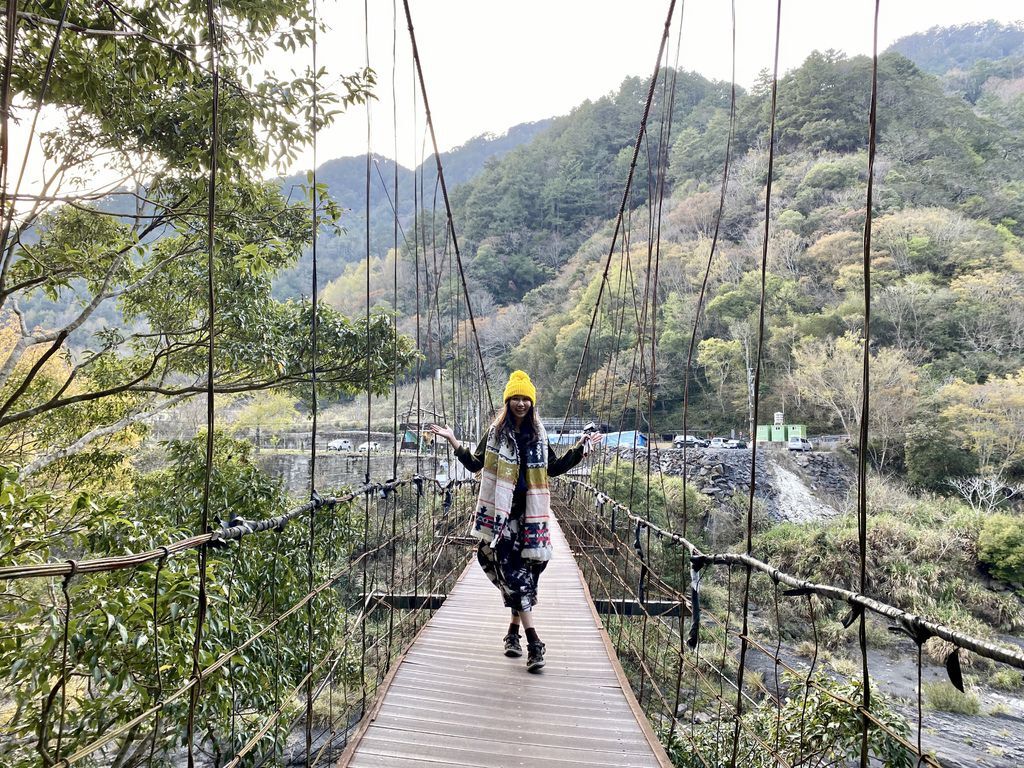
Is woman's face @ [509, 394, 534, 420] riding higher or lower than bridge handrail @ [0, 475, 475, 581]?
higher

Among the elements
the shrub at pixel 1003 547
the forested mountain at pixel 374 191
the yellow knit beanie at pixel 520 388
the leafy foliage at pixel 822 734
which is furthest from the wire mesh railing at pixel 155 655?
the shrub at pixel 1003 547

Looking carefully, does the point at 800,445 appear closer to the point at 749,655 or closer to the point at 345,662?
the point at 749,655

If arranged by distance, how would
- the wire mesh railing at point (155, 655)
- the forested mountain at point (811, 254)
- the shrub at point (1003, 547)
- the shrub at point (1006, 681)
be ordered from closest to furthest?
the wire mesh railing at point (155, 655), the shrub at point (1006, 681), the shrub at point (1003, 547), the forested mountain at point (811, 254)

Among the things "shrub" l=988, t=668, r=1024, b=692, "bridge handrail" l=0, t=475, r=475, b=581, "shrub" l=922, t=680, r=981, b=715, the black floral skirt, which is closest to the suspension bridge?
"bridge handrail" l=0, t=475, r=475, b=581

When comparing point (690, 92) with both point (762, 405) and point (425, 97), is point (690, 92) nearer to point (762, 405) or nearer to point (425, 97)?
point (762, 405)

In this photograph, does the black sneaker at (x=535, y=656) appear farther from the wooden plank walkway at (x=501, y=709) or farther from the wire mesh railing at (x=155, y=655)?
the wire mesh railing at (x=155, y=655)

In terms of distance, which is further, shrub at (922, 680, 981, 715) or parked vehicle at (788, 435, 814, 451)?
parked vehicle at (788, 435, 814, 451)

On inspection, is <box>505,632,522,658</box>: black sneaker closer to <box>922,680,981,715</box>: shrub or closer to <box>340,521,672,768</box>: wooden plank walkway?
<box>340,521,672,768</box>: wooden plank walkway

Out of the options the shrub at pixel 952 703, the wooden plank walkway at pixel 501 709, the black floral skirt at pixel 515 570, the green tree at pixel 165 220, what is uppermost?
the green tree at pixel 165 220

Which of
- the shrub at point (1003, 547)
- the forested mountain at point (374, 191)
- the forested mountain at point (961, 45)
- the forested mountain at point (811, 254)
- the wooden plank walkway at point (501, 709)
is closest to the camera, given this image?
the wooden plank walkway at point (501, 709)

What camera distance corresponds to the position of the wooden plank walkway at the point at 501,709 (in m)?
1.35

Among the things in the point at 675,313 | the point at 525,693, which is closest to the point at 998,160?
the point at 675,313

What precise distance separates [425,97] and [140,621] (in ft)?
9.36

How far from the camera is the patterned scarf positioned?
1.78 metres
